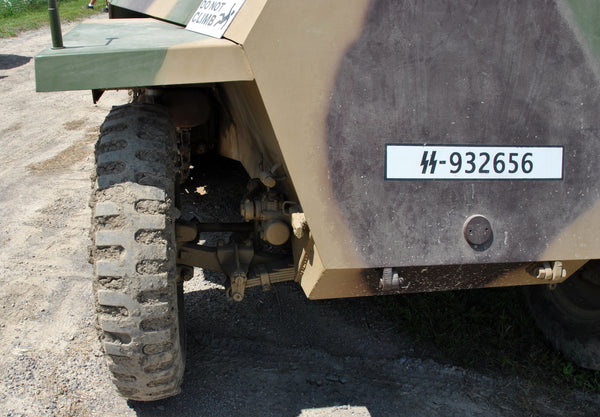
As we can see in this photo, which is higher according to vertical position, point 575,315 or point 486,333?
point 575,315

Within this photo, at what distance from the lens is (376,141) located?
6.89ft

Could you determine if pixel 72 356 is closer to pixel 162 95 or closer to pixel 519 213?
pixel 162 95

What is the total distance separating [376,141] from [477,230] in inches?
18.5

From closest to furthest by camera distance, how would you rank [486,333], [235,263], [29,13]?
[235,263]
[486,333]
[29,13]

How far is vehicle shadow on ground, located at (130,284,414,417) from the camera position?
2.89 metres

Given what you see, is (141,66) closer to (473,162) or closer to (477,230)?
(473,162)

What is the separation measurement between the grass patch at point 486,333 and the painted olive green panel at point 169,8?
77.1 inches

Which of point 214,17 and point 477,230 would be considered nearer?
point 477,230

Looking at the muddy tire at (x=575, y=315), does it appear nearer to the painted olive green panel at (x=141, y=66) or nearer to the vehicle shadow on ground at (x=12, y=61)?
the painted olive green panel at (x=141, y=66)

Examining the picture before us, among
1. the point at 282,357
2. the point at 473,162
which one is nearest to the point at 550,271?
the point at 473,162

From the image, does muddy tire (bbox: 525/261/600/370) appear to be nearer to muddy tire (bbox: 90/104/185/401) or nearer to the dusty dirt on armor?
the dusty dirt on armor

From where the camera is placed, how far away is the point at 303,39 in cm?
200

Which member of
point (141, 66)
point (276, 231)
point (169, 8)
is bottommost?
point (276, 231)

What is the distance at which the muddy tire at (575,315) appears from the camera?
10.2ft
